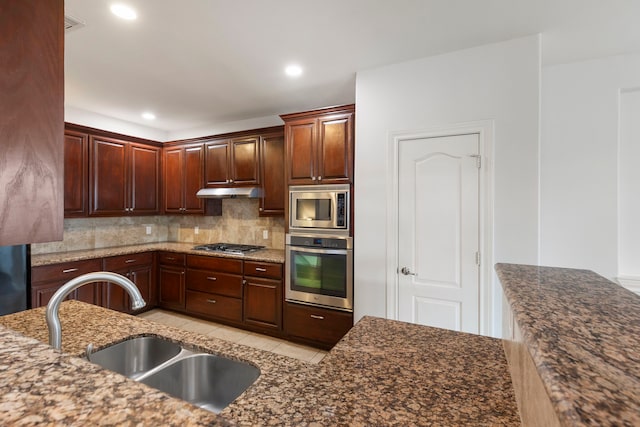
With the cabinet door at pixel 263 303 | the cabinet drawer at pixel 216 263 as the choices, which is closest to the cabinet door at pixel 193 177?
the cabinet drawer at pixel 216 263

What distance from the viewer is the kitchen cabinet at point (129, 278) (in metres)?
3.49

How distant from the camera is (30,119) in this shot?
778mm

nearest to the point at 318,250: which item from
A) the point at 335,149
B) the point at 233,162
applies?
the point at 335,149

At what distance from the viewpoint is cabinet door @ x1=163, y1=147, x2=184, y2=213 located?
4.27 metres

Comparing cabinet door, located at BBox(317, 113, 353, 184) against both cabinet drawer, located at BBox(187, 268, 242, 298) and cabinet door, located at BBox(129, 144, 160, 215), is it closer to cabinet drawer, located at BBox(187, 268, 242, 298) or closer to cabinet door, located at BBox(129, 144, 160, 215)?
cabinet drawer, located at BBox(187, 268, 242, 298)

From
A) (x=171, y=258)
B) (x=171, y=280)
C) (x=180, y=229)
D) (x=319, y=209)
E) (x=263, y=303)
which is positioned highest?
(x=319, y=209)

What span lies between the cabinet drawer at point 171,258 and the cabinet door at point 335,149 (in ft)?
7.30

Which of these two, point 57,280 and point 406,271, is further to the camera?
point 57,280

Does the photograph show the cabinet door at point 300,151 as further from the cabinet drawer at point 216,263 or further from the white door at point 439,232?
the cabinet drawer at point 216,263

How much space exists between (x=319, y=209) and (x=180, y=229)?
2.93 meters

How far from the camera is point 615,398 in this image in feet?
1.05

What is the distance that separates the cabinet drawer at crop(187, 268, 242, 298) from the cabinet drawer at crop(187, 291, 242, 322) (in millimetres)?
64

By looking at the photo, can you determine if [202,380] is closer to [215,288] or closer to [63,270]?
[215,288]

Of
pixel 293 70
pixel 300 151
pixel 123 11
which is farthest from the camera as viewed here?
pixel 300 151
